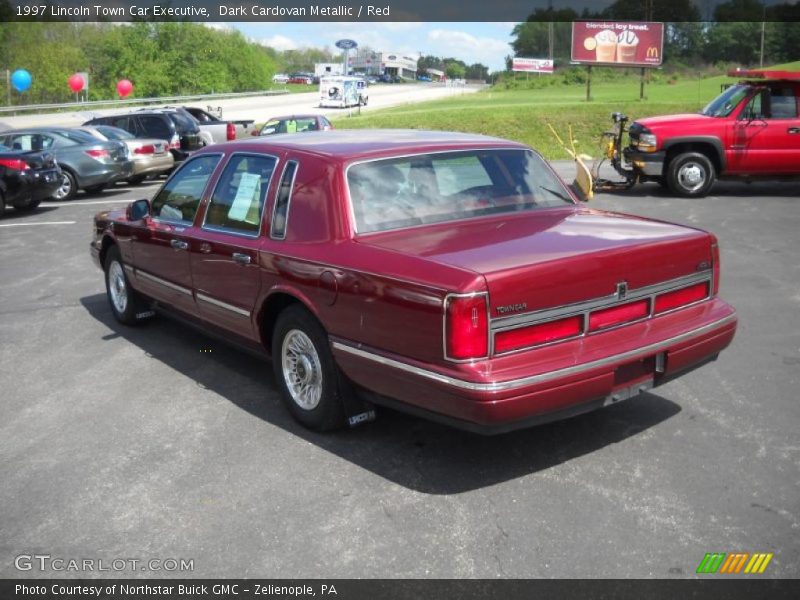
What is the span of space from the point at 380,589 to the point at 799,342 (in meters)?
4.39

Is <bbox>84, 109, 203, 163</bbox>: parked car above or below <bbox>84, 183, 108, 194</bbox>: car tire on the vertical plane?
above

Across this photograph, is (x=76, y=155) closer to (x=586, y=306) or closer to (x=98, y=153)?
(x=98, y=153)

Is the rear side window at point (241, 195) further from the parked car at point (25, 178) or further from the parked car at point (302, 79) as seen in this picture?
the parked car at point (302, 79)

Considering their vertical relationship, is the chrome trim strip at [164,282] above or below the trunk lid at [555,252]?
below

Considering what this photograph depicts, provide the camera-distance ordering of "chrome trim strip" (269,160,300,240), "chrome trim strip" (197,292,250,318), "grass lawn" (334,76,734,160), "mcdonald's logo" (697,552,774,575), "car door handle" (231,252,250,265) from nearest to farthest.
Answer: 1. "mcdonald's logo" (697,552,774,575)
2. "chrome trim strip" (269,160,300,240)
3. "car door handle" (231,252,250,265)
4. "chrome trim strip" (197,292,250,318)
5. "grass lawn" (334,76,734,160)

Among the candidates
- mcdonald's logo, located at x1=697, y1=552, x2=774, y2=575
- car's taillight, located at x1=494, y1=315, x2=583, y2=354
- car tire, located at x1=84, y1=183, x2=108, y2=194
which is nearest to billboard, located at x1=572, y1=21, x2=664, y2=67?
car tire, located at x1=84, y1=183, x2=108, y2=194

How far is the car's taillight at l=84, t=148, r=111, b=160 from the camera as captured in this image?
17359 millimetres

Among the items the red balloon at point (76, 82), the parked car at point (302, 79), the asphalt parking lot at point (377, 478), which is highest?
the parked car at point (302, 79)

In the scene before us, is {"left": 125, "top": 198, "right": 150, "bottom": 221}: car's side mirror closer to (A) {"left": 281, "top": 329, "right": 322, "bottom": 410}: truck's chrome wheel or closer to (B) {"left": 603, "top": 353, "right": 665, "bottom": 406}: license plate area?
(A) {"left": 281, "top": 329, "right": 322, "bottom": 410}: truck's chrome wheel

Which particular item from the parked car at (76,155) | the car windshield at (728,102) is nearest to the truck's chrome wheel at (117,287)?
the parked car at (76,155)

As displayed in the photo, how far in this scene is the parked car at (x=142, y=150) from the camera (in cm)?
1848

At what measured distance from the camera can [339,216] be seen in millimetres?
4770

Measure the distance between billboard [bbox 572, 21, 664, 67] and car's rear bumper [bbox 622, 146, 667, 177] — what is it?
84.9 feet

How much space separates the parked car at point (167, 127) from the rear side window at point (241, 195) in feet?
48.7
